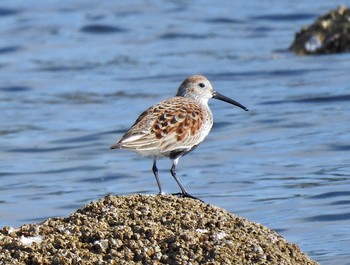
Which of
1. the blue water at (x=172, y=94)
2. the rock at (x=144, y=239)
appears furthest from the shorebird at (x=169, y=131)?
the rock at (x=144, y=239)

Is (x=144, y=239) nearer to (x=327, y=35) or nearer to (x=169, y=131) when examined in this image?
(x=169, y=131)

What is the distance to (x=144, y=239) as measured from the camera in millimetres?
6207

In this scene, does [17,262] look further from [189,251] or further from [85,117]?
[85,117]

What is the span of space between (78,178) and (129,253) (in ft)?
25.2

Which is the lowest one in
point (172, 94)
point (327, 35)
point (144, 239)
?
point (172, 94)

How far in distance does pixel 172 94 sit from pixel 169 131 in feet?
29.6

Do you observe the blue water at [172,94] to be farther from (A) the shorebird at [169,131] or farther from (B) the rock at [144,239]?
(B) the rock at [144,239]

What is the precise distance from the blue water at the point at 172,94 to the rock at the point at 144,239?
2.56m

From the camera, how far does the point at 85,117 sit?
17047 millimetres

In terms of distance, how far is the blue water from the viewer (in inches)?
468

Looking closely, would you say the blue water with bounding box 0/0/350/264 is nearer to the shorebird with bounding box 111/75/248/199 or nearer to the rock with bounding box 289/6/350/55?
the rock with bounding box 289/6/350/55

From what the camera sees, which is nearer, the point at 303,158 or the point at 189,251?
the point at 189,251

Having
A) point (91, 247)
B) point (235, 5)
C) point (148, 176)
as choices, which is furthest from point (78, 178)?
point (235, 5)

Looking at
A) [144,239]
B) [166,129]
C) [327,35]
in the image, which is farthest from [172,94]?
[144,239]
